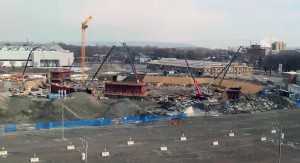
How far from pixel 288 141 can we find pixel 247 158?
7.02 m

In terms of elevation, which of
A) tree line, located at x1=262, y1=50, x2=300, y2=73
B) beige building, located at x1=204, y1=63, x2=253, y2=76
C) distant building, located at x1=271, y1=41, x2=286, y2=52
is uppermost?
distant building, located at x1=271, y1=41, x2=286, y2=52

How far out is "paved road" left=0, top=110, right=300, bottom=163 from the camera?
2509 centimetres

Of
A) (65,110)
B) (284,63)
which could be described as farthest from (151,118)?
(284,63)

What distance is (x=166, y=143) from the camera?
1145 inches

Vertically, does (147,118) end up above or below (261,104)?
below

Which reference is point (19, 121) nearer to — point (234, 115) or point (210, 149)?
point (210, 149)

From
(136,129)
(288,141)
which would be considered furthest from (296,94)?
(136,129)

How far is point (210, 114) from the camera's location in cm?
4266

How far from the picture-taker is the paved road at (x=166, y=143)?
25094 millimetres

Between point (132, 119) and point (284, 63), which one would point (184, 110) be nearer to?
point (132, 119)

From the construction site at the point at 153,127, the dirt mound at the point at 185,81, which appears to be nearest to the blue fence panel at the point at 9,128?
the construction site at the point at 153,127

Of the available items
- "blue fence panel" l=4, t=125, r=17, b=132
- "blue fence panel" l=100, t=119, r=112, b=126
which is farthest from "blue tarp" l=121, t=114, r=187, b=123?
"blue fence panel" l=4, t=125, r=17, b=132

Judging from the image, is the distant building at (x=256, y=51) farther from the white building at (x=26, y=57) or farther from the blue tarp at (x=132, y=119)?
the blue tarp at (x=132, y=119)

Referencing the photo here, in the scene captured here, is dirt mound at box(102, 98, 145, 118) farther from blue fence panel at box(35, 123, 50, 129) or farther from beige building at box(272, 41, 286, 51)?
beige building at box(272, 41, 286, 51)
